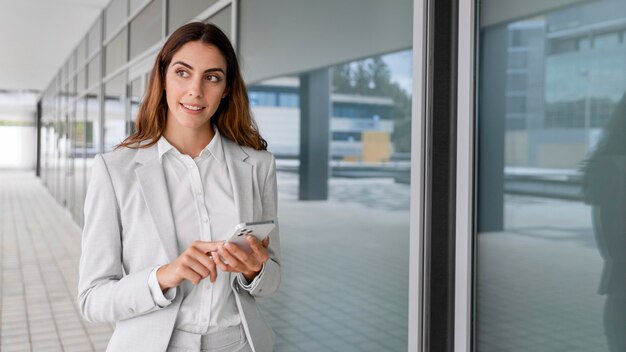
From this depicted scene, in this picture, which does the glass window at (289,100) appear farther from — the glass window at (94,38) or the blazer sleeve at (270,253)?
the glass window at (94,38)

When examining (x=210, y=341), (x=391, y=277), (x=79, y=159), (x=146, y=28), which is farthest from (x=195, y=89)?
(x=79, y=159)

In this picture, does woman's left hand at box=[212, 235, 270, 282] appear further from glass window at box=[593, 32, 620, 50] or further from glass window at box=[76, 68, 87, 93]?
glass window at box=[76, 68, 87, 93]

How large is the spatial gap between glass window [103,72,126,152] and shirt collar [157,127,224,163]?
5790mm

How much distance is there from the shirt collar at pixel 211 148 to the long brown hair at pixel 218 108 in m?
0.02

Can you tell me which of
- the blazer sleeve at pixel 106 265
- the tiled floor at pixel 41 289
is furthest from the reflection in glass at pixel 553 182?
the tiled floor at pixel 41 289

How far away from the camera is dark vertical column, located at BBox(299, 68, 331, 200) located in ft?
8.82

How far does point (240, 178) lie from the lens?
1419 mm

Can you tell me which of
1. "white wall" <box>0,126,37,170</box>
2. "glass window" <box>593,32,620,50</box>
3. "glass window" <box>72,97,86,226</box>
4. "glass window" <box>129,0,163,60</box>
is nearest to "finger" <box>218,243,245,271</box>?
"glass window" <box>593,32,620,50</box>

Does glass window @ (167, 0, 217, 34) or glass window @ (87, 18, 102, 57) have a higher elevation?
glass window @ (87, 18, 102, 57)

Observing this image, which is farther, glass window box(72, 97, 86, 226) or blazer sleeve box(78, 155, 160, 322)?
glass window box(72, 97, 86, 226)

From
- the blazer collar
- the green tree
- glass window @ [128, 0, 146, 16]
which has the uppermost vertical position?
glass window @ [128, 0, 146, 16]

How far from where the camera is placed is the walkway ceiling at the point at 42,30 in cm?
893

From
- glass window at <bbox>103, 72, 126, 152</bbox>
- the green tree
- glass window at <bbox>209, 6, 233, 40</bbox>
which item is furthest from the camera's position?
glass window at <bbox>103, 72, 126, 152</bbox>

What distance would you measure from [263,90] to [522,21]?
182 centimetres
